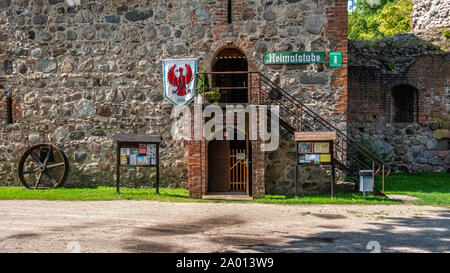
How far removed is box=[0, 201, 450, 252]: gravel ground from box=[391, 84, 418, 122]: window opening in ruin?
632 cm

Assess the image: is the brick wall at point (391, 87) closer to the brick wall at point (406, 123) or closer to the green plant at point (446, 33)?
the brick wall at point (406, 123)

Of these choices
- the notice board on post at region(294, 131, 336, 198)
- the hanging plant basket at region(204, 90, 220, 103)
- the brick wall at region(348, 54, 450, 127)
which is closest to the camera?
the notice board on post at region(294, 131, 336, 198)

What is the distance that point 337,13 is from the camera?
1105 cm

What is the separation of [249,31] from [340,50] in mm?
2575

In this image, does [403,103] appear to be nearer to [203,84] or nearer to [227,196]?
[227,196]

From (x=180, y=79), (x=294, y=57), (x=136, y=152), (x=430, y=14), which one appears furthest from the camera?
(x=430, y=14)

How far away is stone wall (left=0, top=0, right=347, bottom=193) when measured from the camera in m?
11.2

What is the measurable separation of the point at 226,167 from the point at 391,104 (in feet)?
22.3

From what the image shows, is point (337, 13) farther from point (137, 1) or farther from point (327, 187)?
point (137, 1)

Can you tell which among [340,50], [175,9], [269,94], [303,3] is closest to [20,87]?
[175,9]

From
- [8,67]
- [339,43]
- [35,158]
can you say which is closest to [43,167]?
[35,158]

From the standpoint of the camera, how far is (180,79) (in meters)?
11.5

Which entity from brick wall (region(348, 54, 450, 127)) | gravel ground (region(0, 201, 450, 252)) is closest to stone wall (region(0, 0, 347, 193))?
gravel ground (region(0, 201, 450, 252))

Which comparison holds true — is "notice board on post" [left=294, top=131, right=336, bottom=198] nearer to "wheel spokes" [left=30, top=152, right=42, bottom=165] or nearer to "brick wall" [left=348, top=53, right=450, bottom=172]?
"brick wall" [left=348, top=53, right=450, bottom=172]
